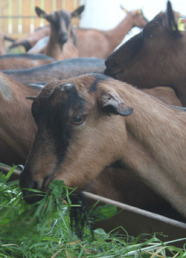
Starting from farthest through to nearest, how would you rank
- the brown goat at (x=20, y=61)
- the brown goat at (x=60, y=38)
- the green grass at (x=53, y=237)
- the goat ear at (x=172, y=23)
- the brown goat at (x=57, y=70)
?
1. the brown goat at (x=60, y=38)
2. the brown goat at (x=20, y=61)
3. the brown goat at (x=57, y=70)
4. the goat ear at (x=172, y=23)
5. the green grass at (x=53, y=237)

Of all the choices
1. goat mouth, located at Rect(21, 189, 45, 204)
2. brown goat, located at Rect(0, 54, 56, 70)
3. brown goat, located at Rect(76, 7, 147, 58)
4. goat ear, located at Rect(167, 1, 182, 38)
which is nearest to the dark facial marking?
goat mouth, located at Rect(21, 189, 45, 204)

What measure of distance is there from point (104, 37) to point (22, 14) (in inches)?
371

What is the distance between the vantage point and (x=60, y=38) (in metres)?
9.33

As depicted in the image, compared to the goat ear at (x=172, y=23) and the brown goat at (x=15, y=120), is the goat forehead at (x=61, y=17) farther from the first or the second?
the brown goat at (x=15, y=120)

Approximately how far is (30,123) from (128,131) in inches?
51.4

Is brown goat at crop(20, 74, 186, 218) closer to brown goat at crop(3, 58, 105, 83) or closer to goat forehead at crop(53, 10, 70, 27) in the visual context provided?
brown goat at crop(3, 58, 105, 83)

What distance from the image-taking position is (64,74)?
6055 millimetres

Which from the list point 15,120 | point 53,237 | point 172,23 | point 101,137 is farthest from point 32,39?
point 53,237

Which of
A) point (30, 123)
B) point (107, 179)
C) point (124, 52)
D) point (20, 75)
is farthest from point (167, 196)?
point (20, 75)

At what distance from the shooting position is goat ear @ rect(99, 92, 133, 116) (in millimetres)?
2986

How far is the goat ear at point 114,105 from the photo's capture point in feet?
9.80

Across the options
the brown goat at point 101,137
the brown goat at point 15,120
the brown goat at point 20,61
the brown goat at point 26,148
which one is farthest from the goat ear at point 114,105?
the brown goat at point 20,61

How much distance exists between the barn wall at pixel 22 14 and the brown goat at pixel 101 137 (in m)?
17.8

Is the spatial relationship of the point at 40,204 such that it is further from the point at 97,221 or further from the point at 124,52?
the point at 124,52
